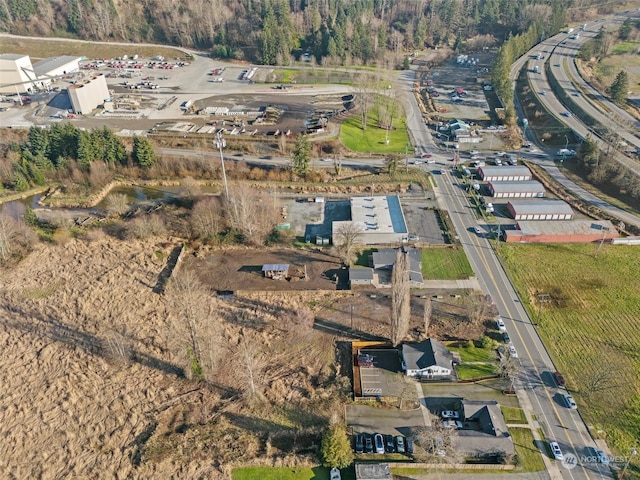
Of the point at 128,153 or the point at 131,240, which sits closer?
the point at 131,240

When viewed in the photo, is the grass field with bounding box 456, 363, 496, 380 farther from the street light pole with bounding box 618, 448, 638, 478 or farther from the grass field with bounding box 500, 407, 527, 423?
the street light pole with bounding box 618, 448, 638, 478

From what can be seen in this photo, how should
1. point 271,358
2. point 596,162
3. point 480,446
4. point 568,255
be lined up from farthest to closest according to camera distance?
point 596,162, point 568,255, point 271,358, point 480,446

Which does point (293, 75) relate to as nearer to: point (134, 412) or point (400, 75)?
point (400, 75)

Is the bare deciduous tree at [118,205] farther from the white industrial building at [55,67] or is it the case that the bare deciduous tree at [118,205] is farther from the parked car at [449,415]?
the white industrial building at [55,67]

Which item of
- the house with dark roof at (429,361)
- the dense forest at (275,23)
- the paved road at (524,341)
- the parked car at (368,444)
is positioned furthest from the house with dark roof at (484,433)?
the dense forest at (275,23)

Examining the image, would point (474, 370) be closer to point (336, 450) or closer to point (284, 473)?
point (336, 450)

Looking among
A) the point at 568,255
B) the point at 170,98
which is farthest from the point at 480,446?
the point at 170,98
